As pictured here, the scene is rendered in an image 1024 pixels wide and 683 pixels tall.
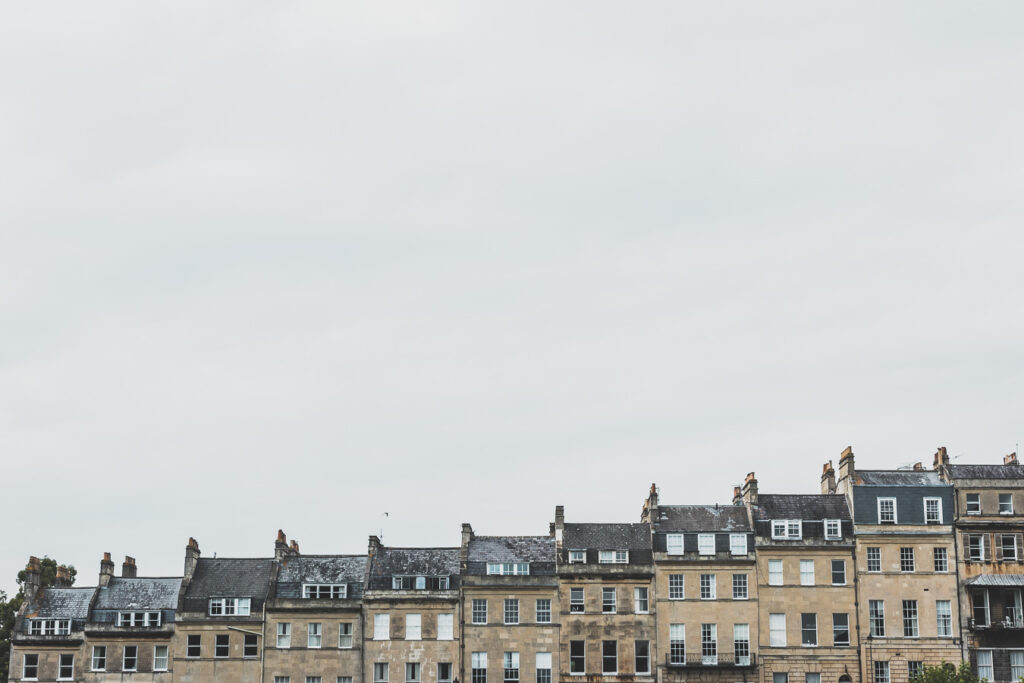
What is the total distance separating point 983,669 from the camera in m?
77.4

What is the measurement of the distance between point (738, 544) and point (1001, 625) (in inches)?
669

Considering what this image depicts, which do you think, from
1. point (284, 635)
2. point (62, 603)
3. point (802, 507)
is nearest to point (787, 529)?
point (802, 507)

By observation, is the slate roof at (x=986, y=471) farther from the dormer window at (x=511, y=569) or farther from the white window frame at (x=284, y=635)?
the white window frame at (x=284, y=635)

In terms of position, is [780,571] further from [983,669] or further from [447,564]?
[447,564]

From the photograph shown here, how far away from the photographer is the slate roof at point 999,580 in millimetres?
77375

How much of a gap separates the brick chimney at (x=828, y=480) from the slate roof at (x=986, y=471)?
25.8 ft

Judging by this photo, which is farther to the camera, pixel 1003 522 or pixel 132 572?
pixel 132 572

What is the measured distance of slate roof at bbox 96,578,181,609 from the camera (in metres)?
81.6

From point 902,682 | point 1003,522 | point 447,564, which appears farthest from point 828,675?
point 447,564

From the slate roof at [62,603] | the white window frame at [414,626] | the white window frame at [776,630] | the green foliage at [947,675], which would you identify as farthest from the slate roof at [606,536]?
the slate roof at [62,603]

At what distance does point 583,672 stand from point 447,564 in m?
11.4

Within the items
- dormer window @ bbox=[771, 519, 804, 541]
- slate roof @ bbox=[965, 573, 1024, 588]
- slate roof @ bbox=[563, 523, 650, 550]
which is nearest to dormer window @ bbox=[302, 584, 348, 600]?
slate roof @ bbox=[563, 523, 650, 550]

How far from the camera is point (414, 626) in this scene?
79.2 metres

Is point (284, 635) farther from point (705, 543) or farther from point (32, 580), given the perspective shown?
point (705, 543)
